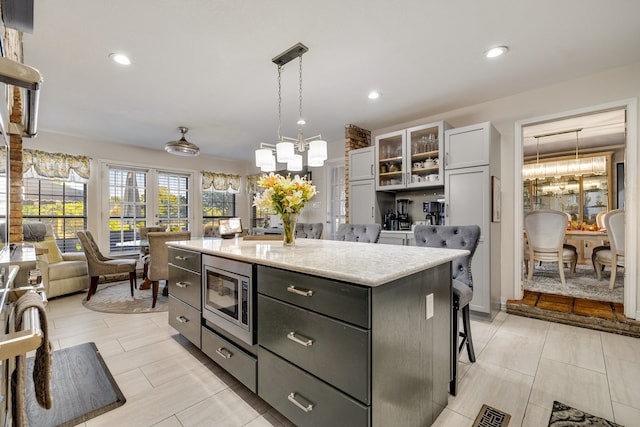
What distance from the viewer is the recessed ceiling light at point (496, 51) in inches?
95.3

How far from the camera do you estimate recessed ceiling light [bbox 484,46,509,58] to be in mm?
2421

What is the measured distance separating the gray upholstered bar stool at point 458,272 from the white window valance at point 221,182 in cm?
528

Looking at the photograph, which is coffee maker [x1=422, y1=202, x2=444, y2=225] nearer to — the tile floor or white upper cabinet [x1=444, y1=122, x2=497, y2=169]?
white upper cabinet [x1=444, y1=122, x2=497, y2=169]

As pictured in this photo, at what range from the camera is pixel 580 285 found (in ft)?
13.9

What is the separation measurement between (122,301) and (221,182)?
3.49 meters

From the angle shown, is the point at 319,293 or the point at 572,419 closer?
the point at 319,293

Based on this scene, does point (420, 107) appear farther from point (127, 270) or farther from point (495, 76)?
point (127, 270)

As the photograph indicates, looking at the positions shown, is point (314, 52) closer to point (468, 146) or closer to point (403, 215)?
point (468, 146)

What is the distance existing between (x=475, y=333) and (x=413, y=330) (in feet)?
6.12

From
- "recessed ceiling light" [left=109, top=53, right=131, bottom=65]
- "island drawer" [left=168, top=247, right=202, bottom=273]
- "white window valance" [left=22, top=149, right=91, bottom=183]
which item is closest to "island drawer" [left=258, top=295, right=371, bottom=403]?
"island drawer" [left=168, top=247, right=202, bottom=273]

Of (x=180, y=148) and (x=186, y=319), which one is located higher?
(x=180, y=148)

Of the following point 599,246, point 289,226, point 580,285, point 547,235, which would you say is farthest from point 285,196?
point 599,246

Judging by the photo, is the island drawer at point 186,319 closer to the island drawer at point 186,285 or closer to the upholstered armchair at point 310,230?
the island drawer at point 186,285

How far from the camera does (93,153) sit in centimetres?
514
